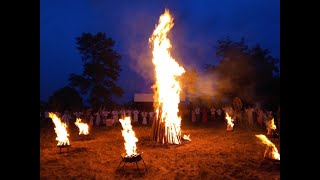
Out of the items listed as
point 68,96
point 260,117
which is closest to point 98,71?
point 68,96

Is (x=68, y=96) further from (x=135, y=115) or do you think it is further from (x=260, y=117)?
(x=260, y=117)

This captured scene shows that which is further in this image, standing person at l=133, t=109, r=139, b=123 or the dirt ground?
standing person at l=133, t=109, r=139, b=123

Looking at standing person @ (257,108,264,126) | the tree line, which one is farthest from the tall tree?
standing person @ (257,108,264,126)

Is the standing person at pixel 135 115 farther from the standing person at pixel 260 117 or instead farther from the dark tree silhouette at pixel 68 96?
the dark tree silhouette at pixel 68 96

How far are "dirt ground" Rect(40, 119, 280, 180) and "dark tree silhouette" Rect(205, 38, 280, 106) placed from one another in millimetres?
17774

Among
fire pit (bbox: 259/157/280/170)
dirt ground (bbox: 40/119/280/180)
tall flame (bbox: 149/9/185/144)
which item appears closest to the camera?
dirt ground (bbox: 40/119/280/180)

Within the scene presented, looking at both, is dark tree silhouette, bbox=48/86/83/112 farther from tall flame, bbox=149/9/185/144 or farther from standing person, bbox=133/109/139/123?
tall flame, bbox=149/9/185/144

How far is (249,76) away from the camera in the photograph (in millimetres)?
36156

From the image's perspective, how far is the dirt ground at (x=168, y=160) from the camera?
34.7 ft

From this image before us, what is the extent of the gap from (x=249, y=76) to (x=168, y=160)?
26095 mm

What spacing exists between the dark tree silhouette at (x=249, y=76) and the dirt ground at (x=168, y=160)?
17.8 metres

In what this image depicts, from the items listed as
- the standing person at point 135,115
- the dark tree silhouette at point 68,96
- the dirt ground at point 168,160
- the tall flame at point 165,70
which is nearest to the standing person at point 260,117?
the dirt ground at point 168,160

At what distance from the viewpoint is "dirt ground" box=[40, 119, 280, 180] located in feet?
34.7
